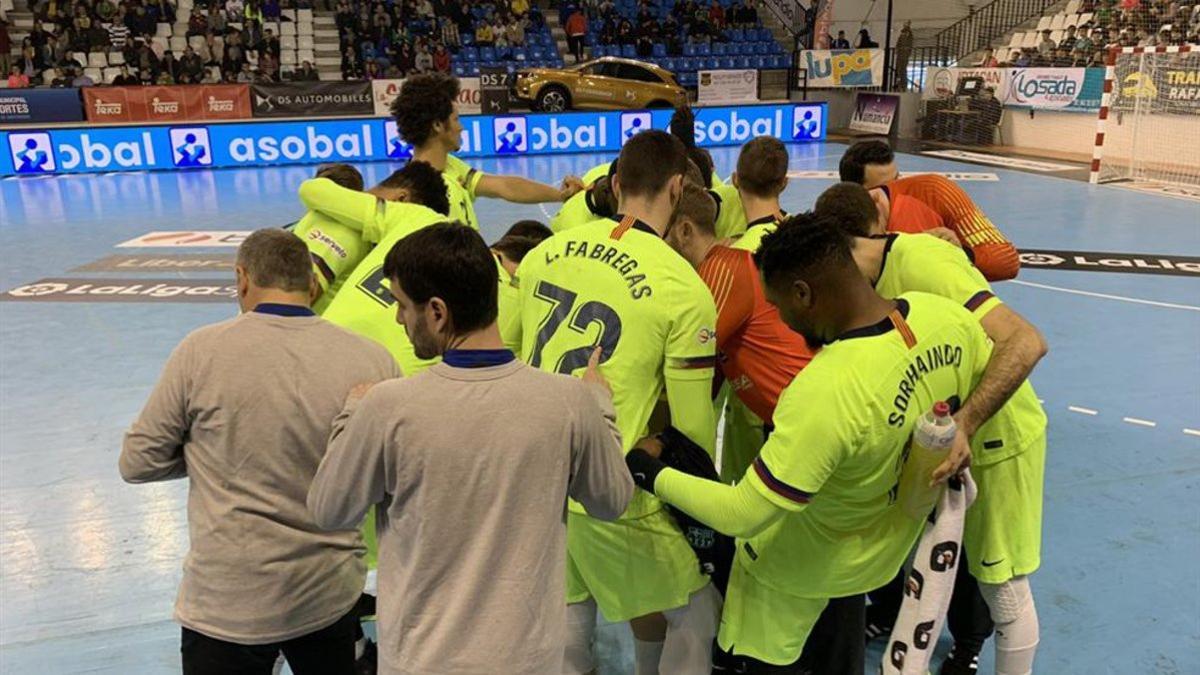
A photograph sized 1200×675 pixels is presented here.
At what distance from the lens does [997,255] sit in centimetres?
390

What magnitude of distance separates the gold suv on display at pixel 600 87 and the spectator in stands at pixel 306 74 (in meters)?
5.08

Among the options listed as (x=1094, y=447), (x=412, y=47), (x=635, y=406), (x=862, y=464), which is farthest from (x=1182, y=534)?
(x=412, y=47)

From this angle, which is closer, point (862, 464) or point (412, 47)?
point (862, 464)

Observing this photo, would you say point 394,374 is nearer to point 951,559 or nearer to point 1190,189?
point 951,559

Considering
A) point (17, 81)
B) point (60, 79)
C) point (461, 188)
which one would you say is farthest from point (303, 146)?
point (461, 188)

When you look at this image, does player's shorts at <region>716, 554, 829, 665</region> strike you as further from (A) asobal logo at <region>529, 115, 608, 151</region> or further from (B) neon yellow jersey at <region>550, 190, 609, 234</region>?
(A) asobal logo at <region>529, 115, 608, 151</region>

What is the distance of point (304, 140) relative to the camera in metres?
18.5

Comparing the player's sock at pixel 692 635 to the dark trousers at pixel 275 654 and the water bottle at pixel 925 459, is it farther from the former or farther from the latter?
the dark trousers at pixel 275 654

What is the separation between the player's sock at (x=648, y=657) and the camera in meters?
3.12

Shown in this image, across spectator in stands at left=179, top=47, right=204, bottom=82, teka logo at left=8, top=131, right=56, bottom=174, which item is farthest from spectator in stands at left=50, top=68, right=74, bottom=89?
teka logo at left=8, top=131, right=56, bottom=174

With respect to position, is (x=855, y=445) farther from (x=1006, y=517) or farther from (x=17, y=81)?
(x=17, y=81)

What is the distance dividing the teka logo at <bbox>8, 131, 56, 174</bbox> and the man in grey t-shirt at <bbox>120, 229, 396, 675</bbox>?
1787cm

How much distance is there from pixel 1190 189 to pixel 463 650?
622 inches

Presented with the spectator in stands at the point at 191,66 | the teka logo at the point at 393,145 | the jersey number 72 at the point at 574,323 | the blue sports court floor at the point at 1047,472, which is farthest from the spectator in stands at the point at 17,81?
the jersey number 72 at the point at 574,323
